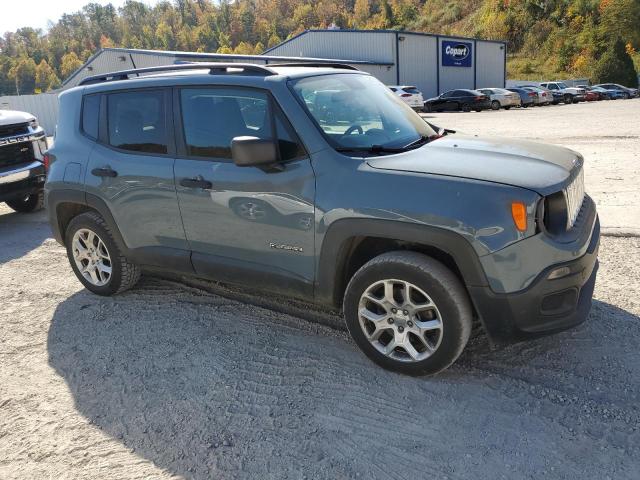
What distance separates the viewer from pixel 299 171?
11.0 ft

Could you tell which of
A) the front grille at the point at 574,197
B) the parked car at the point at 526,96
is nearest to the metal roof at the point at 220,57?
the front grille at the point at 574,197

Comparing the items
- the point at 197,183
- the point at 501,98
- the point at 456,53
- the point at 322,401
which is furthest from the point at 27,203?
the point at 456,53

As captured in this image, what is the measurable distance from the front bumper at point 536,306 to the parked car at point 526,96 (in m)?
33.9

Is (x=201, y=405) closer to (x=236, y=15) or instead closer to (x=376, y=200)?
(x=376, y=200)

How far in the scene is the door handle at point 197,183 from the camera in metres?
3.70

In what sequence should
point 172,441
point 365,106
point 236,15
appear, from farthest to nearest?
point 236,15
point 365,106
point 172,441

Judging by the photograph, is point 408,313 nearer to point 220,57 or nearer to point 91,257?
point 91,257

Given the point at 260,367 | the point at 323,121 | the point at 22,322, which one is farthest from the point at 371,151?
the point at 22,322

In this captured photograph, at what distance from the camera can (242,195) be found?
140 inches

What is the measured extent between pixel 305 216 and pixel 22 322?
2649 mm

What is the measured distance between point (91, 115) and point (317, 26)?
523ft

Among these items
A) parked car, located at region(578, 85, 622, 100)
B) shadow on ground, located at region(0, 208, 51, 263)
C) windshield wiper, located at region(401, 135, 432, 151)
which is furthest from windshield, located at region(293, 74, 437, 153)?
parked car, located at region(578, 85, 622, 100)

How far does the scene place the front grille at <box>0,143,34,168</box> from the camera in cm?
725

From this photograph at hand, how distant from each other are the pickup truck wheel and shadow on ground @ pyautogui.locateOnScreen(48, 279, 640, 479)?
0.49 ft
